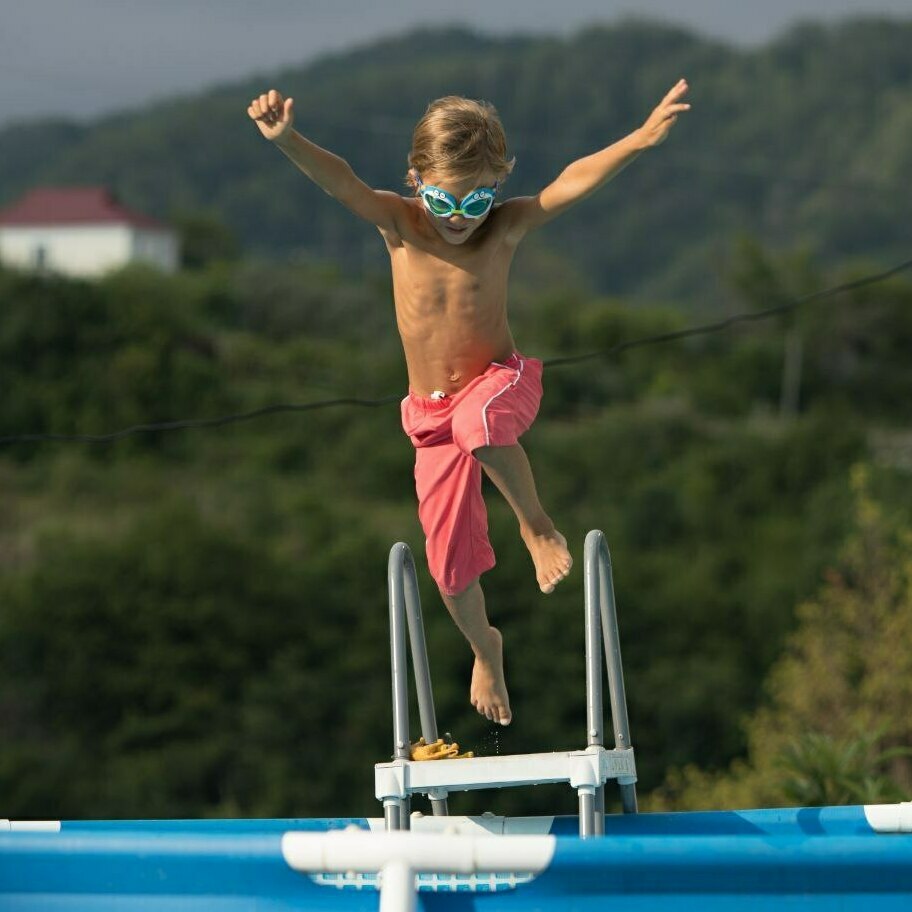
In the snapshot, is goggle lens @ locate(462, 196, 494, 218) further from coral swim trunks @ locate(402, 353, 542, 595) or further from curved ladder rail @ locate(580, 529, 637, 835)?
curved ladder rail @ locate(580, 529, 637, 835)

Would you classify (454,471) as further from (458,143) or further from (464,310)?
(458,143)

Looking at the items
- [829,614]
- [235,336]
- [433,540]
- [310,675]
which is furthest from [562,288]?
[433,540]

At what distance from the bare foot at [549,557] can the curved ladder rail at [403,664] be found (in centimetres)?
27

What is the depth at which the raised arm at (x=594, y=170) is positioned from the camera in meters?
3.88

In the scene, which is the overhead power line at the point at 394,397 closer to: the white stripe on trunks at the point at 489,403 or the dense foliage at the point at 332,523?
the white stripe on trunks at the point at 489,403

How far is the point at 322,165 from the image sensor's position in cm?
391

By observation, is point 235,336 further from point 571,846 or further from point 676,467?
point 571,846

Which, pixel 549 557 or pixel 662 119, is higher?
pixel 662 119

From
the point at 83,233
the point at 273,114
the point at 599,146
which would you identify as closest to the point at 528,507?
the point at 273,114

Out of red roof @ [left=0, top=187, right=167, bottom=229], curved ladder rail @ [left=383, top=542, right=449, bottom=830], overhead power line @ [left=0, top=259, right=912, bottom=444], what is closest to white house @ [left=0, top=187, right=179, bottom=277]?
red roof @ [left=0, top=187, right=167, bottom=229]

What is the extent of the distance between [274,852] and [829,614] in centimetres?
2504

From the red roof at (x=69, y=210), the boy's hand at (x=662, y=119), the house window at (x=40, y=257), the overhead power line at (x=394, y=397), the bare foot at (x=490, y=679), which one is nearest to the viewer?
the boy's hand at (x=662, y=119)

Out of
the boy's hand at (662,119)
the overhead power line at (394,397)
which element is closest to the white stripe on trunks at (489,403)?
the boy's hand at (662,119)

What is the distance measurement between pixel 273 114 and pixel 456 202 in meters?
0.43
